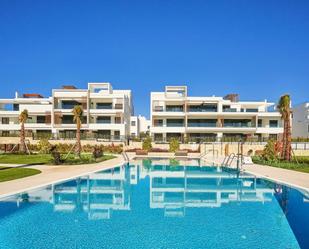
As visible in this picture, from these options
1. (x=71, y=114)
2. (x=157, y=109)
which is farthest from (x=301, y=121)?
(x=71, y=114)

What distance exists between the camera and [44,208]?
33.3 feet

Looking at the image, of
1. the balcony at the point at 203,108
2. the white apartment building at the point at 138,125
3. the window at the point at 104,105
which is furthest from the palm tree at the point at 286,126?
the white apartment building at the point at 138,125

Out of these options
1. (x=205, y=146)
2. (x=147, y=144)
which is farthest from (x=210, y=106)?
(x=147, y=144)

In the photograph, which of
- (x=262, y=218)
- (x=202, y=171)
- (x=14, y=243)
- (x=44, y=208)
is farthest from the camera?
(x=202, y=171)

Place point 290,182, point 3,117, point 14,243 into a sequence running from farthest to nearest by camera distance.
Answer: point 3,117
point 290,182
point 14,243

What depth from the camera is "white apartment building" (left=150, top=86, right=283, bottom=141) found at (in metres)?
41.7

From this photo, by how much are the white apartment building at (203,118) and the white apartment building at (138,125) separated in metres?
11.4

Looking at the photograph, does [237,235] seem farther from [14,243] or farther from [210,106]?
[210,106]

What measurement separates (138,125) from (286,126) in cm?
4254

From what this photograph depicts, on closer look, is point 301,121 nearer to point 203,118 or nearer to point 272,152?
point 203,118

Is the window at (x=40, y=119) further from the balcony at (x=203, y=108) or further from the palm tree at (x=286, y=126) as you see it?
the palm tree at (x=286, y=126)

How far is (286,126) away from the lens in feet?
76.4

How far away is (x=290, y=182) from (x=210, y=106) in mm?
31293

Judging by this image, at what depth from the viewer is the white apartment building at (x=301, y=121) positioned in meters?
48.3
